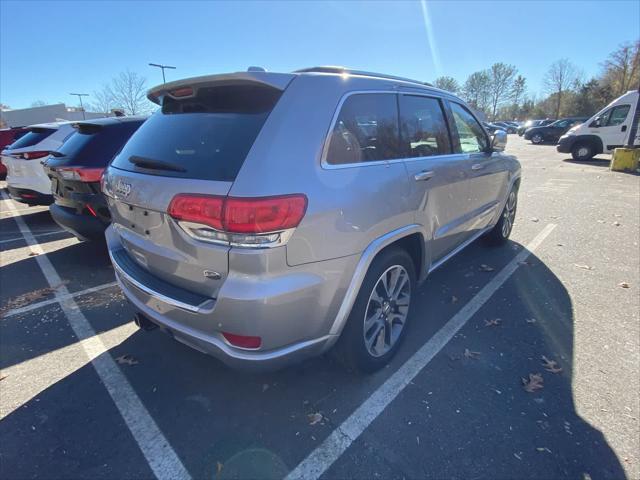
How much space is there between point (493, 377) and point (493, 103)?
95.1 m

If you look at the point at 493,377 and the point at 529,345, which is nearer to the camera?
the point at 493,377

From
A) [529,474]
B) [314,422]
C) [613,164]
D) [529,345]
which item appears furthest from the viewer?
[613,164]

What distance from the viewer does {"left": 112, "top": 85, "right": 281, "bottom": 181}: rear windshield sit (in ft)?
6.07

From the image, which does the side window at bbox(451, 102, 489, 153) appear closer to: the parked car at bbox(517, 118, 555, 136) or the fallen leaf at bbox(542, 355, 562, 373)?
the fallen leaf at bbox(542, 355, 562, 373)

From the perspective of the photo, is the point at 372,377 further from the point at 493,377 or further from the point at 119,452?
the point at 119,452

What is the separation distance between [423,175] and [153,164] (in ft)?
6.07

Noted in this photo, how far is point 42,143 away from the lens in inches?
251

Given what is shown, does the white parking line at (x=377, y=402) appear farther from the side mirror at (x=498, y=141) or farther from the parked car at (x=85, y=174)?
the parked car at (x=85, y=174)

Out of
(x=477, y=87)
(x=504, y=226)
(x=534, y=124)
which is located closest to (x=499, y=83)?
(x=477, y=87)

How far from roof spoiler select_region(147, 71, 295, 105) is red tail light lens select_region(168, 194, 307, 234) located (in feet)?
2.21

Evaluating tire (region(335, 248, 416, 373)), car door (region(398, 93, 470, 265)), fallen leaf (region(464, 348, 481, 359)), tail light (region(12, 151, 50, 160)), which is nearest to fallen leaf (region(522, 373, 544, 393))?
fallen leaf (region(464, 348, 481, 359))

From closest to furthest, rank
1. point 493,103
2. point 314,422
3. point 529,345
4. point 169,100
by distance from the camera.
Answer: point 314,422
point 169,100
point 529,345
point 493,103

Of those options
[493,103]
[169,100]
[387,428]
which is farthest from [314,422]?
[493,103]

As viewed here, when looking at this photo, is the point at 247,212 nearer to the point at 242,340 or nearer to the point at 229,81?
the point at 242,340
